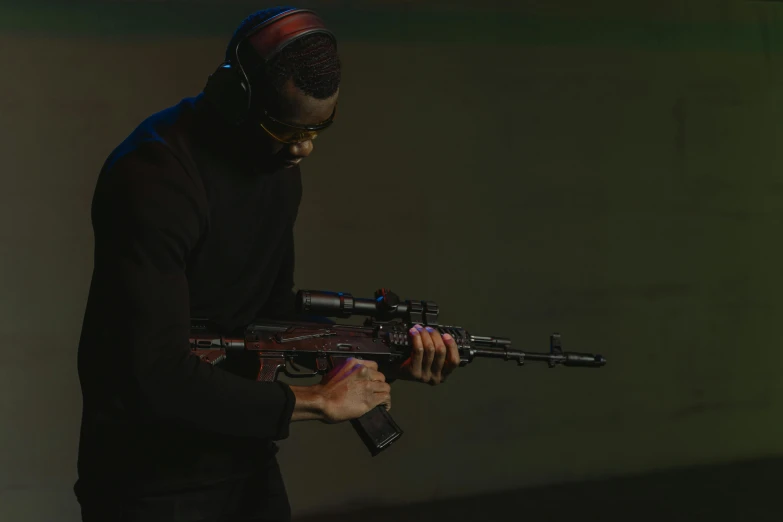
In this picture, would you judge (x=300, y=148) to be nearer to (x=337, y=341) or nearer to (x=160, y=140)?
(x=160, y=140)

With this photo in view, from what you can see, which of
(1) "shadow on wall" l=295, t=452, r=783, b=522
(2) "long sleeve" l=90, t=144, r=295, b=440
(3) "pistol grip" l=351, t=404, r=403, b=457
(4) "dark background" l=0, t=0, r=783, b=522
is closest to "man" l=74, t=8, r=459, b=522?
(2) "long sleeve" l=90, t=144, r=295, b=440

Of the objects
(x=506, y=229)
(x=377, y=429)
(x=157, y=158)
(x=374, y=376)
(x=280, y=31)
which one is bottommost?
(x=377, y=429)

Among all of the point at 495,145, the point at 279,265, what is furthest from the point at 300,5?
the point at 279,265

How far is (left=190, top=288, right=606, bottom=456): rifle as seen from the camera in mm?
1509

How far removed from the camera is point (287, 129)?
1.33 m

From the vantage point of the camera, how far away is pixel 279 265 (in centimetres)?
161

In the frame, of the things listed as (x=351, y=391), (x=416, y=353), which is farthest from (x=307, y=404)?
(x=416, y=353)

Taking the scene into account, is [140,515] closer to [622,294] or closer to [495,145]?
[495,145]

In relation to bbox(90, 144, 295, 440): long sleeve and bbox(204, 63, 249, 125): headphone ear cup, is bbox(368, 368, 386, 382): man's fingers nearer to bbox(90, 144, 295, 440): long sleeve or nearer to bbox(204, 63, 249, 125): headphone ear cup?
bbox(90, 144, 295, 440): long sleeve

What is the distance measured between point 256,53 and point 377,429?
2.66ft

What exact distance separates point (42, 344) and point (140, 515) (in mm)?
1375

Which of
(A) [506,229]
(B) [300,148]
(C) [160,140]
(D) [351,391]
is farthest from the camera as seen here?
(A) [506,229]

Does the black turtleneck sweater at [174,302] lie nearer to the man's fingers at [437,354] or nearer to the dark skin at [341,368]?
the dark skin at [341,368]

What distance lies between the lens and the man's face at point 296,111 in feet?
4.25
